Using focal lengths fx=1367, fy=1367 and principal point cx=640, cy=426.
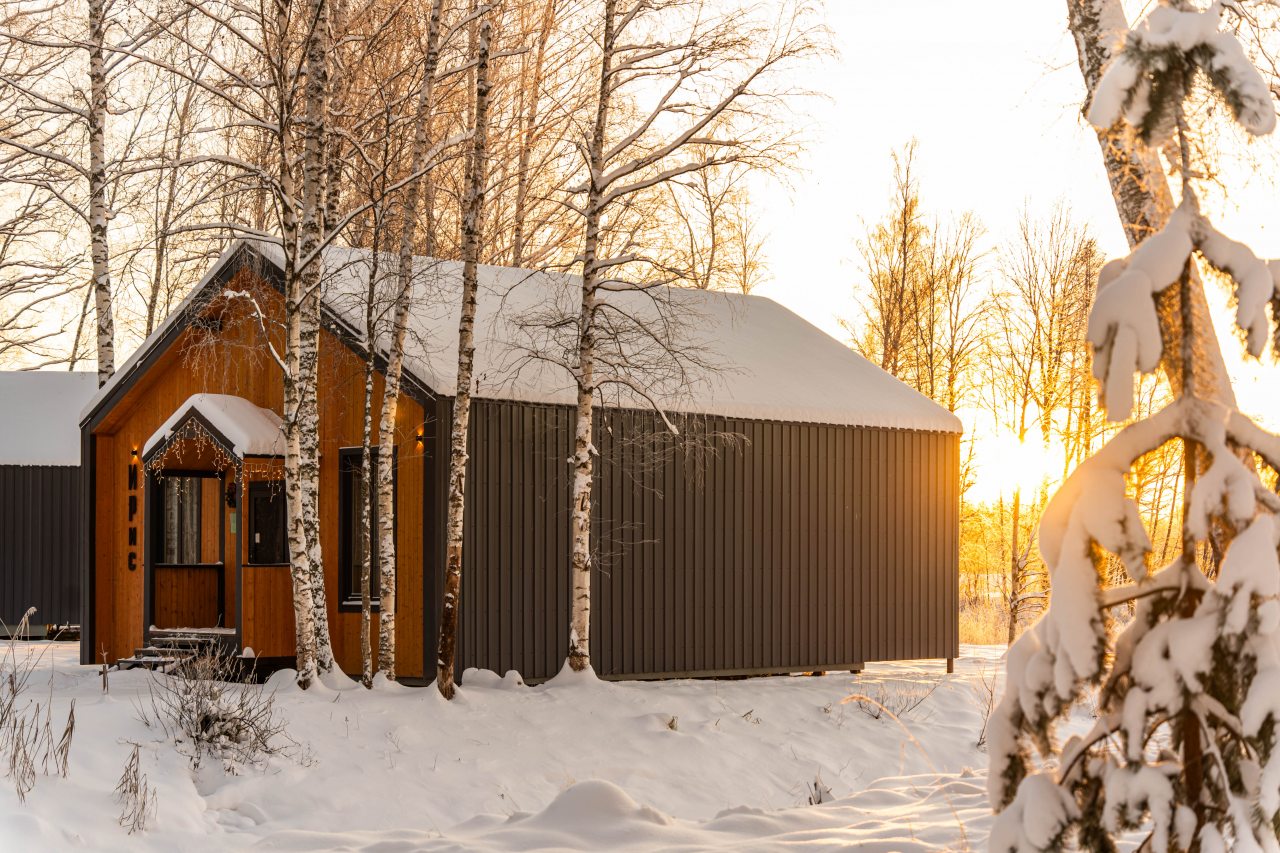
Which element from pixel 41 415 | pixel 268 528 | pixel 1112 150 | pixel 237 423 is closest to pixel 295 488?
pixel 237 423

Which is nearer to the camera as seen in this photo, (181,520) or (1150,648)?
(1150,648)

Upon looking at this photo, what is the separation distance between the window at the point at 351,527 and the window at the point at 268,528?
570 mm

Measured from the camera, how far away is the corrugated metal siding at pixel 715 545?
12.6 meters

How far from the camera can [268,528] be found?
13.3 m

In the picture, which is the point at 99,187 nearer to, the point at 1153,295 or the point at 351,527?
the point at 351,527

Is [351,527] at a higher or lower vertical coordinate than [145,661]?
higher

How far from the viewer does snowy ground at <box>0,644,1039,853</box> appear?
6.52 metres

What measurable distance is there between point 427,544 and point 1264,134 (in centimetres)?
972

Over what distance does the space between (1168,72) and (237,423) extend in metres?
11.0

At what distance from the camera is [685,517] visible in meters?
14.0

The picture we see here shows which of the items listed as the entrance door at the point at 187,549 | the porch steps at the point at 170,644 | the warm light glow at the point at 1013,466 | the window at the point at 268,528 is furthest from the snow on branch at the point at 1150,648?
the warm light glow at the point at 1013,466

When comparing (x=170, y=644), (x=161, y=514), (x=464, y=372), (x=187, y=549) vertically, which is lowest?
(x=170, y=644)

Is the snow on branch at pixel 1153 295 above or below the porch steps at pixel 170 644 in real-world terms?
above

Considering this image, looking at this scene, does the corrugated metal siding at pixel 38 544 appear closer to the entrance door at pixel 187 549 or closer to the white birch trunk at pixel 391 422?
the entrance door at pixel 187 549
